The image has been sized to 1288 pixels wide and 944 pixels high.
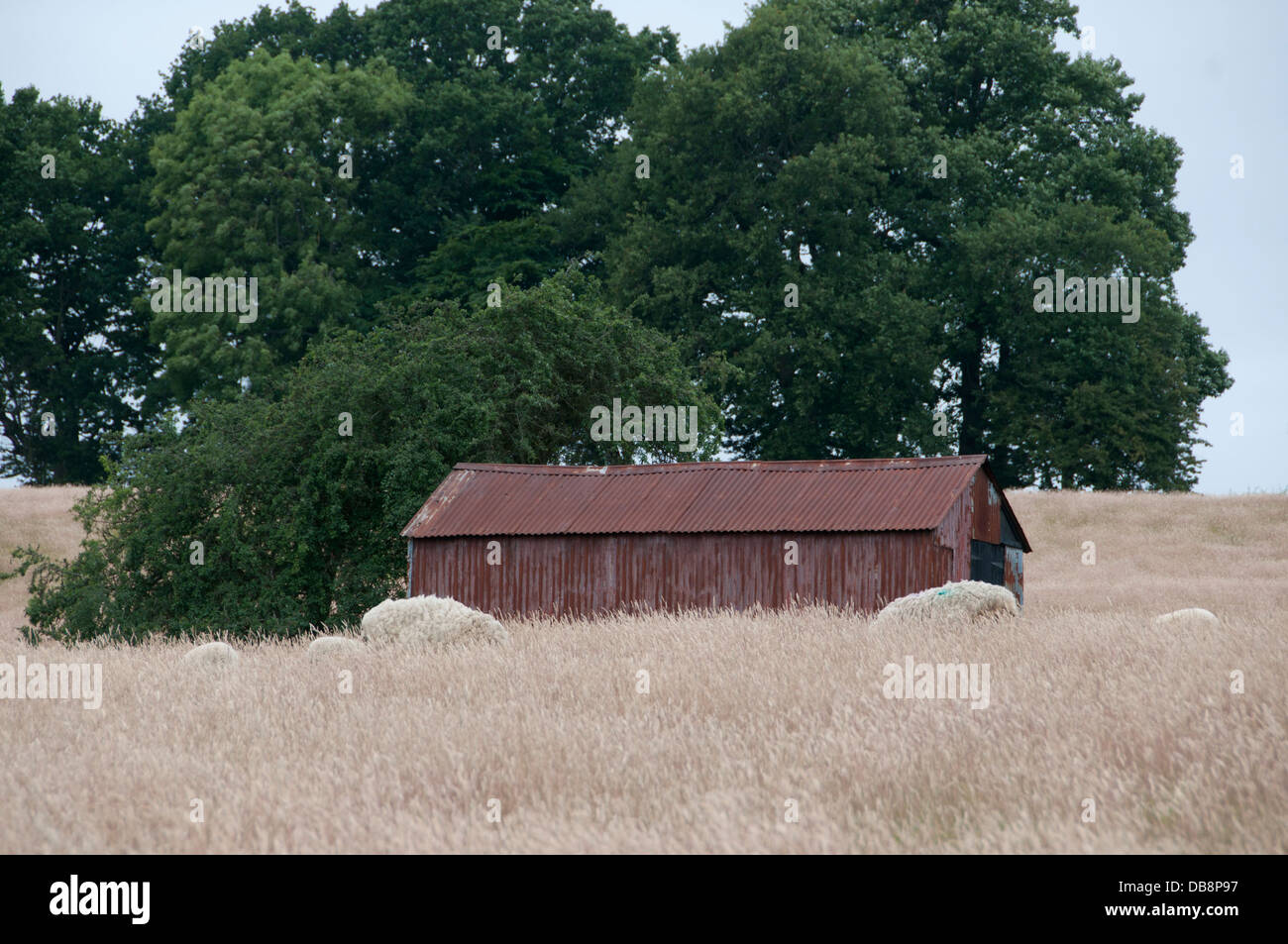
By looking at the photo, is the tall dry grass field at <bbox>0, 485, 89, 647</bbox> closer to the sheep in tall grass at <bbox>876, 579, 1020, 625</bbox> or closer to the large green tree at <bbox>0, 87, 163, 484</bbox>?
the large green tree at <bbox>0, 87, 163, 484</bbox>

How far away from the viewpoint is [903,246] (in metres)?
48.0

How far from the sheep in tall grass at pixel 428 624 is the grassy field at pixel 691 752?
2.43 m

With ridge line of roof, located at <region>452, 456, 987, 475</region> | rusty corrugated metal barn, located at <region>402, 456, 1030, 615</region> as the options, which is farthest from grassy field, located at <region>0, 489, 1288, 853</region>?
ridge line of roof, located at <region>452, 456, 987, 475</region>

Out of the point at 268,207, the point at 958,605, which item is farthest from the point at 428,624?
the point at 268,207

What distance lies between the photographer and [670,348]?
35219 mm

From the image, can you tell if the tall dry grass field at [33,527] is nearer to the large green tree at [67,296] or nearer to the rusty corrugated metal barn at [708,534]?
the large green tree at [67,296]

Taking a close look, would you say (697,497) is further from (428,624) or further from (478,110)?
(478,110)

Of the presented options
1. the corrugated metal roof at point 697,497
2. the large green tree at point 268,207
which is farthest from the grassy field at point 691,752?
the large green tree at point 268,207

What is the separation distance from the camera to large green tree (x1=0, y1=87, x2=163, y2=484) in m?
52.6

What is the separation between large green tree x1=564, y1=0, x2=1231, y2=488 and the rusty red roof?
14615 millimetres

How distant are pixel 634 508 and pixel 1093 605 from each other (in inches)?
493
